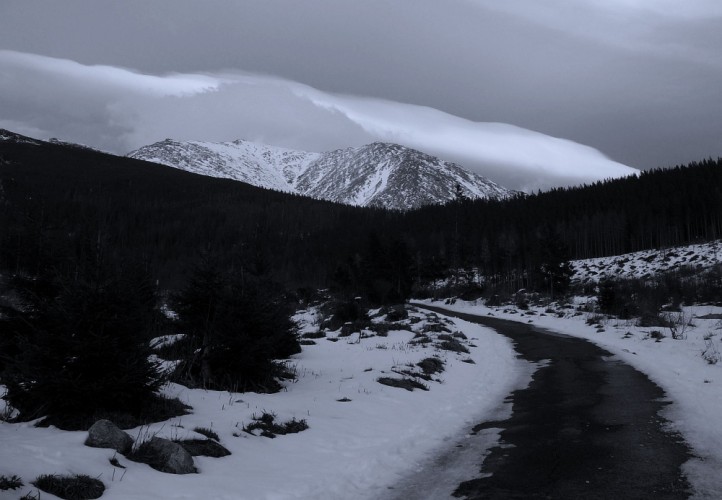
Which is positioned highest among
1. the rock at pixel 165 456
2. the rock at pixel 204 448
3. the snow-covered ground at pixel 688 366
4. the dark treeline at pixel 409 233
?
the dark treeline at pixel 409 233

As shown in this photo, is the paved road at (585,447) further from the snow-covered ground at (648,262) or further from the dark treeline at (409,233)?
the snow-covered ground at (648,262)

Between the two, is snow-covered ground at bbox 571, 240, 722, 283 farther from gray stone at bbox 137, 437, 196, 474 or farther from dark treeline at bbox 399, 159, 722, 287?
gray stone at bbox 137, 437, 196, 474

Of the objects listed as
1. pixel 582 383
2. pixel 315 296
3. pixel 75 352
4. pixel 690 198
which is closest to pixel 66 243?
pixel 75 352

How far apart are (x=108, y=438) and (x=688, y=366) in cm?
1523

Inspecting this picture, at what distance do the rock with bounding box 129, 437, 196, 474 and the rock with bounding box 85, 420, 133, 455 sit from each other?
0.23 m

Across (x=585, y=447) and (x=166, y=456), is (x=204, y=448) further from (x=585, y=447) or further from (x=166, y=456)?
(x=585, y=447)

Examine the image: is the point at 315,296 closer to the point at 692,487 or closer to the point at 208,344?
the point at 208,344

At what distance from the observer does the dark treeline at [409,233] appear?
22094 millimetres

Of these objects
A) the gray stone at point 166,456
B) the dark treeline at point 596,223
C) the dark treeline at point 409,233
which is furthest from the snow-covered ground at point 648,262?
the gray stone at point 166,456

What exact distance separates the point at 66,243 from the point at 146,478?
1137 centimetres

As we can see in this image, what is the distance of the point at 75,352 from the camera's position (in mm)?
8031

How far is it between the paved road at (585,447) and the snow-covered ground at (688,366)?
0.83 feet

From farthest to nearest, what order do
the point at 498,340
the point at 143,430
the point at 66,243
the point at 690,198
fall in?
the point at 690,198
the point at 498,340
the point at 66,243
the point at 143,430

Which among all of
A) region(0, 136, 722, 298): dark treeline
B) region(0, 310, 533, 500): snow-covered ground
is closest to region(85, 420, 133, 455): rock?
region(0, 310, 533, 500): snow-covered ground
